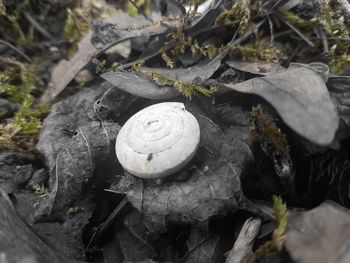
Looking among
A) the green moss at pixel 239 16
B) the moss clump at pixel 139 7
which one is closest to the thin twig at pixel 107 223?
the green moss at pixel 239 16

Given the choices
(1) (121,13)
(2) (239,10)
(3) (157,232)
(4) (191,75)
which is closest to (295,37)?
(2) (239,10)

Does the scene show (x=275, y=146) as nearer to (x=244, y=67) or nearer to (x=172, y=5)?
(x=244, y=67)

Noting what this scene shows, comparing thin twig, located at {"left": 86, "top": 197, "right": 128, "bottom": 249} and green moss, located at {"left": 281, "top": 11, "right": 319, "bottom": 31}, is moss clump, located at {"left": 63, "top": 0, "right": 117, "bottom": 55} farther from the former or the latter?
thin twig, located at {"left": 86, "top": 197, "right": 128, "bottom": 249}

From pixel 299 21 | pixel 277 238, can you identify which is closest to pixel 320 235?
pixel 277 238

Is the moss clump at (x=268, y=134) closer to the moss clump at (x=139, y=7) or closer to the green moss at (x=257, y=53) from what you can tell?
the green moss at (x=257, y=53)

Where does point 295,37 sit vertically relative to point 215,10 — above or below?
below

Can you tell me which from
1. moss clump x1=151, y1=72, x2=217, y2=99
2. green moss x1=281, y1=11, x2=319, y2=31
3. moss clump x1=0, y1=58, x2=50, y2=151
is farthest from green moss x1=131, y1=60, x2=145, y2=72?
green moss x1=281, y1=11, x2=319, y2=31
